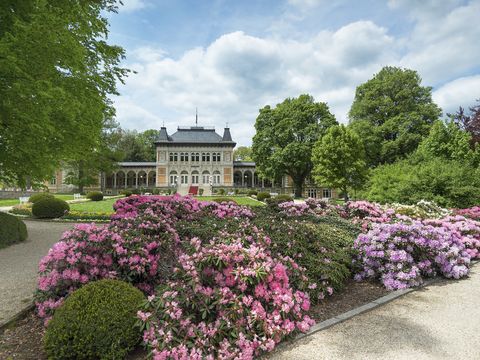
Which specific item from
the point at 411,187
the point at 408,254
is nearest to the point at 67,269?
the point at 408,254

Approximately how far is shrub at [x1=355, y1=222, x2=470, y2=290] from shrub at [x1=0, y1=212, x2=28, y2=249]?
8.42 meters

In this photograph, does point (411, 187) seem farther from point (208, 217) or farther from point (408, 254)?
point (208, 217)

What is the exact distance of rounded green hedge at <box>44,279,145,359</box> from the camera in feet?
8.96

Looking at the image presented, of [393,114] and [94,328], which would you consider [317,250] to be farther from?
[393,114]

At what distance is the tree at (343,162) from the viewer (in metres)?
24.8

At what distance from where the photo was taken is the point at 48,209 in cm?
1392

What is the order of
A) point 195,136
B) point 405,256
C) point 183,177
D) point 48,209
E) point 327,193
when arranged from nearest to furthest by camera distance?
point 405,256 → point 48,209 → point 327,193 → point 183,177 → point 195,136

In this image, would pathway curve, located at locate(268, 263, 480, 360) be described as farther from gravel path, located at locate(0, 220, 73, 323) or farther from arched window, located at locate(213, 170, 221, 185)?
arched window, located at locate(213, 170, 221, 185)

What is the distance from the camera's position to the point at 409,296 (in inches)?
179

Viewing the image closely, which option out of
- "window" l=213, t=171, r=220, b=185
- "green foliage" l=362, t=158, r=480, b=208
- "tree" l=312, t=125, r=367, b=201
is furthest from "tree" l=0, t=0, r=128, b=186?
"window" l=213, t=171, r=220, b=185

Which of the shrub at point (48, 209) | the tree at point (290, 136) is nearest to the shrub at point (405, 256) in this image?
the shrub at point (48, 209)

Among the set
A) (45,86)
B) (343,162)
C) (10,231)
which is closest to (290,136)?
(343,162)

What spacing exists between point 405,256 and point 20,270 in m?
6.94

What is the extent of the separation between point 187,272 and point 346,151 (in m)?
23.6
